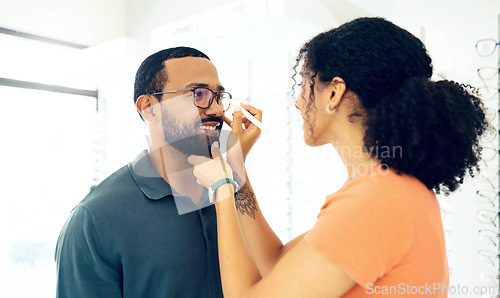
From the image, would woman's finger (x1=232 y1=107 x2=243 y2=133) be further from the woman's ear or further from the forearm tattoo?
the woman's ear

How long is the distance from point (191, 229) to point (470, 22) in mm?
1398

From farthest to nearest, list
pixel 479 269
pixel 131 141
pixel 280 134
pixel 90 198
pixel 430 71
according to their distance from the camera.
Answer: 1. pixel 131 141
2. pixel 280 134
3. pixel 479 269
4. pixel 90 198
5. pixel 430 71

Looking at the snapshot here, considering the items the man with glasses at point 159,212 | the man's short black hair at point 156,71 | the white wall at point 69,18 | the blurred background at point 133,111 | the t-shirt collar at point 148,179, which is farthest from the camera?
the white wall at point 69,18

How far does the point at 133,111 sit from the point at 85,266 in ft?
7.85

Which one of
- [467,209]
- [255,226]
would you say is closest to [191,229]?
[255,226]

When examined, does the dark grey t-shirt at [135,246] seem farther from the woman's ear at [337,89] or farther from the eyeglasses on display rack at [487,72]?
the eyeglasses on display rack at [487,72]

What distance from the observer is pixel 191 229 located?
3.34ft

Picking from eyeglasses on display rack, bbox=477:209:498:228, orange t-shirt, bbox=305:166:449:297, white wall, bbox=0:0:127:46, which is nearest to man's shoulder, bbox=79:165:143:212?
orange t-shirt, bbox=305:166:449:297

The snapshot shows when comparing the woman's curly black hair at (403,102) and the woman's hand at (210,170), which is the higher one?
the woman's curly black hair at (403,102)

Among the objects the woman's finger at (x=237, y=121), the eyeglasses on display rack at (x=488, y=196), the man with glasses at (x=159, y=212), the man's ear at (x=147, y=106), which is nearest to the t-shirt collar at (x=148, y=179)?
the man with glasses at (x=159, y=212)

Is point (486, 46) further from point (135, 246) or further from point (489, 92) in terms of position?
point (135, 246)

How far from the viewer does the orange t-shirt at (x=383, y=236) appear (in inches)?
27.0

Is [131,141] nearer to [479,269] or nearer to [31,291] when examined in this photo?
[31,291]

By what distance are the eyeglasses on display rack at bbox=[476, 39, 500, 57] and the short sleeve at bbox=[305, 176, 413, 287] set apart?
1150 mm
